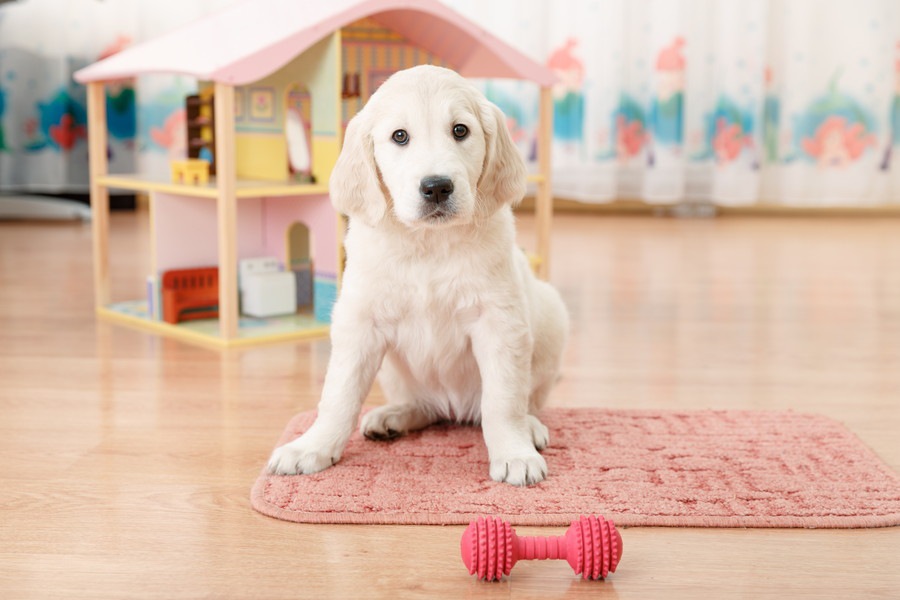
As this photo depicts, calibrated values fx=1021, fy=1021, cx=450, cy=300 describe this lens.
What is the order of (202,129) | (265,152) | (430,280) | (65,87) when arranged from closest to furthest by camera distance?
(430,280)
(265,152)
(202,129)
(65,87)

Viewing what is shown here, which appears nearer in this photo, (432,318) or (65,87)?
(432,318)

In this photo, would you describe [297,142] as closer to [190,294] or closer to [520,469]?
[190,294]

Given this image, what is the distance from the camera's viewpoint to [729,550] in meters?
1.24

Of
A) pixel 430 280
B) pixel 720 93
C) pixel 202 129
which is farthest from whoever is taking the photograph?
pixel 720 93

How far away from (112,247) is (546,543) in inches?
131

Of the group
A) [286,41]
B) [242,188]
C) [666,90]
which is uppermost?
[666,90]

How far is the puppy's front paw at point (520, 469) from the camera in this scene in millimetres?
1436

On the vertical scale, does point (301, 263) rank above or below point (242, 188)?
below

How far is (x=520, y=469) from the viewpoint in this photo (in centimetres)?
144

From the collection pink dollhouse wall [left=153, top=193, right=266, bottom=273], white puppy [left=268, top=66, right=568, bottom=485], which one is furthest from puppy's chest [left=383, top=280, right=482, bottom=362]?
pink dollhouse wall [left=153, top=193, right=266, bottom=273]

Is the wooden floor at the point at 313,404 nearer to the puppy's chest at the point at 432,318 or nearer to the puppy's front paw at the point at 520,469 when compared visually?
the puppy's front paw at the point at 520,469

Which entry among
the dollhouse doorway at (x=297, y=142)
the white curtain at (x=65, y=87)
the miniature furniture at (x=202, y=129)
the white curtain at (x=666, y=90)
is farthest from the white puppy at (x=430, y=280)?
the white curtain at (x=65, y=87)

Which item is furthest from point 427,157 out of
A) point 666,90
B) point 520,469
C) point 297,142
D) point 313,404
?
point 666,90

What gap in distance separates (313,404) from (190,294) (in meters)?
0.86
